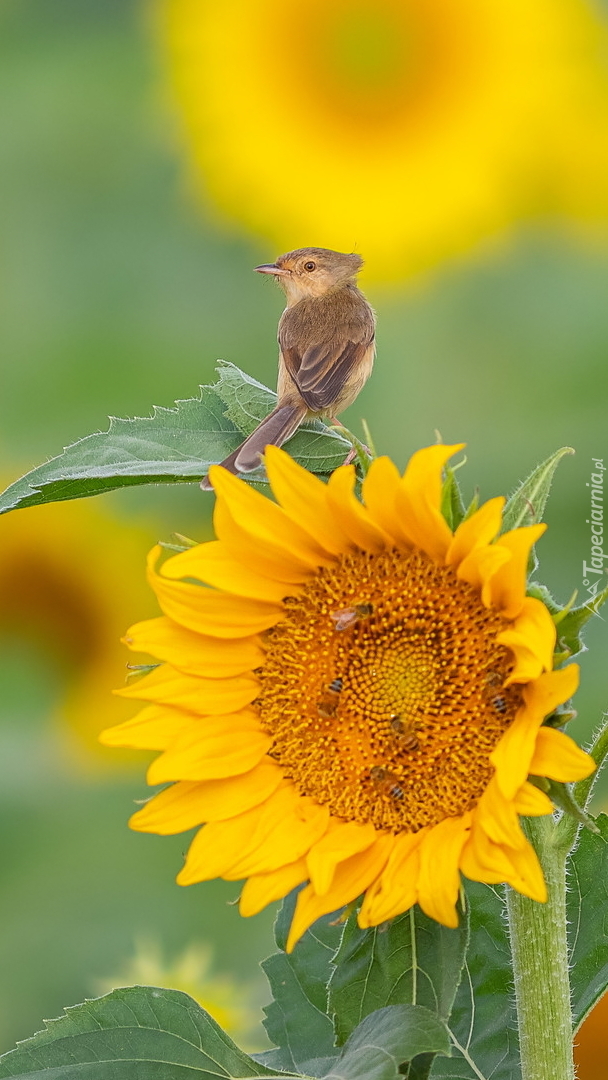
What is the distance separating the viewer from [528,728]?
321mm

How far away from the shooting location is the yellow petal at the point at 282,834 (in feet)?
1.17

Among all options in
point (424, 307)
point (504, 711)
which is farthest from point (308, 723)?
point (424, 307)

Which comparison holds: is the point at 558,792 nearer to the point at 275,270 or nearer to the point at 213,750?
the point at 213,750

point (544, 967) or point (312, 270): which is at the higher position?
point (312, 270)

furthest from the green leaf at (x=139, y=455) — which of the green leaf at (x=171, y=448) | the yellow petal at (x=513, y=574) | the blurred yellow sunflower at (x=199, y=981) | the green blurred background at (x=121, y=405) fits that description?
the green blurred background at (x=121, y=405)

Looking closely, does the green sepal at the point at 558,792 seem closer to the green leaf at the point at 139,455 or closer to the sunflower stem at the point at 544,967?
the sunflower stem at the point at 544,967

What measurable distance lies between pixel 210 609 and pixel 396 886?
104 mm

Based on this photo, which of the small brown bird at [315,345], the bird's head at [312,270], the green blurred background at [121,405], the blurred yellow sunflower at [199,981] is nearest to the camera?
the small brown bird at [315,345]

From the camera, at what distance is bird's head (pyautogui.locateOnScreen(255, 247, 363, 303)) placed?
1.91 feet

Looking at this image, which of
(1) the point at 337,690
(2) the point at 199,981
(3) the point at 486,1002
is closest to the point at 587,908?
(3) the point at 486,1002

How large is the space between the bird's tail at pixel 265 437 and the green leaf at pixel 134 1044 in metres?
0.18

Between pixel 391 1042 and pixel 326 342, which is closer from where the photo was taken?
pixel 391 1042

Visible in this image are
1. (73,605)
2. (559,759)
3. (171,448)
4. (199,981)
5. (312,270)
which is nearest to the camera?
(559,759)

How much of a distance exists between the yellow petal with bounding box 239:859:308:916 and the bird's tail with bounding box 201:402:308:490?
12 centimetres
